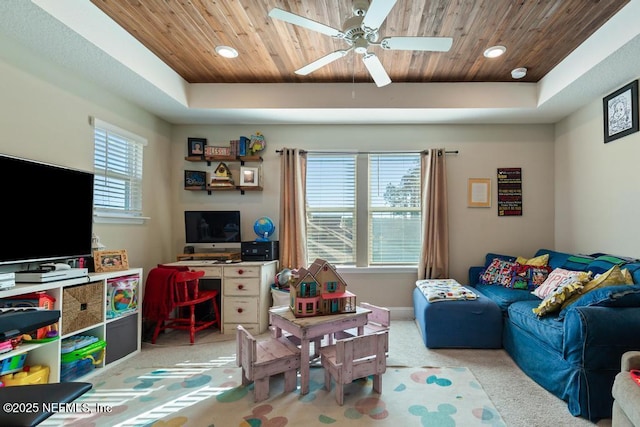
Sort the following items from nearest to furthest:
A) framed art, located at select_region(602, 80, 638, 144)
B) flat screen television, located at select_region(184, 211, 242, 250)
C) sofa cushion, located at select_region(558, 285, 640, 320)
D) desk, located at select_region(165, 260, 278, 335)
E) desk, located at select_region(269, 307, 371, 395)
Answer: sofa cushion, located at select_region(558, 285, 640, 320)
desk, located at select_region(269, 307, 371, 395)
framed art, located at select_region(602, 80, 638, 144)
desk, located at select_region(165, 260, 278, 335)
flat screen television, located at select_region(184, 211, 242, 250)

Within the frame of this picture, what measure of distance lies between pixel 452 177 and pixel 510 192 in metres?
0.71

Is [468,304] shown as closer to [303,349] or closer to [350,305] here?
[350,305]

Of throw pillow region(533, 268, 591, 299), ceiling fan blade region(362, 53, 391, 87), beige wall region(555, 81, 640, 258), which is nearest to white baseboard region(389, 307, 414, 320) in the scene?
throw pillow region(533, 268, 591, 299)

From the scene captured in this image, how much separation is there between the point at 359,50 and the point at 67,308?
8.73 feet

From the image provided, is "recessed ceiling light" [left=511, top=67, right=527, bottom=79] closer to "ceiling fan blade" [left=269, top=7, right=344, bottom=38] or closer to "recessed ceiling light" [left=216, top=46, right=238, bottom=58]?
"ceiling fan blade" [left=269, top=7, right=344, bottom=38]

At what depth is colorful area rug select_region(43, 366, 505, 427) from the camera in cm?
179

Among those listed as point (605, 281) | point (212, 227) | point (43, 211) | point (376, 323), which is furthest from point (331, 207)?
point (43, 211)

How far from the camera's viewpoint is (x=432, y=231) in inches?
144

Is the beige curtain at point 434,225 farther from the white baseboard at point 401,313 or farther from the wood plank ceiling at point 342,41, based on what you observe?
the wood plank ceiling at point 342,41

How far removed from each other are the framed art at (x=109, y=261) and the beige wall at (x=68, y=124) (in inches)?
12.5

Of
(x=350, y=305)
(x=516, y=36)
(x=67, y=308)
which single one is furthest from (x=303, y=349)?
(x=516, y=36)

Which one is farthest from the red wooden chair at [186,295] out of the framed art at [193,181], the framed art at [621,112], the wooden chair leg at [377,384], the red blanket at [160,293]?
the framed art at [621,112]

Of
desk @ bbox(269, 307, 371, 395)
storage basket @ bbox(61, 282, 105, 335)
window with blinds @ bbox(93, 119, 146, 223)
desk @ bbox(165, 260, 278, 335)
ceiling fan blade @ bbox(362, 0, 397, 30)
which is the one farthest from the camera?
desk @ bbox(165, 260, 278, 335)

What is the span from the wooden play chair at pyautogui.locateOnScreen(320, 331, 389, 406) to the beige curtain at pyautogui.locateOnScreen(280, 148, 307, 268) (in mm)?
1653
